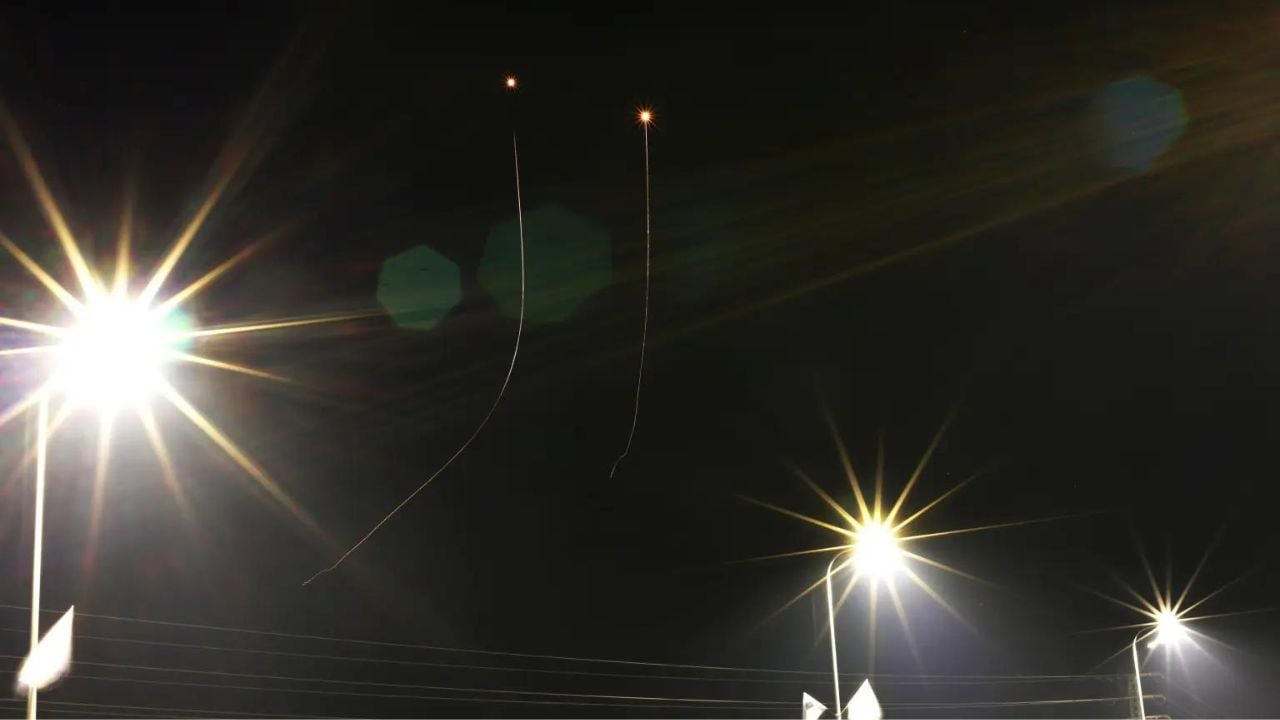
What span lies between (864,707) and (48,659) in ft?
46.2

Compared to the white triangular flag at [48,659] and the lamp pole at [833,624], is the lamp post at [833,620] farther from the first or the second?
the white triangular flag at [48,659]

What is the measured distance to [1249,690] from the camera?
50.6m

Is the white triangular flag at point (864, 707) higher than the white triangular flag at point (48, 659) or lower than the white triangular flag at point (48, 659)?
higher

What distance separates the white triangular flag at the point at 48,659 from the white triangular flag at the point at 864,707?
1366cm

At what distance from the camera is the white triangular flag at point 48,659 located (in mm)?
11484

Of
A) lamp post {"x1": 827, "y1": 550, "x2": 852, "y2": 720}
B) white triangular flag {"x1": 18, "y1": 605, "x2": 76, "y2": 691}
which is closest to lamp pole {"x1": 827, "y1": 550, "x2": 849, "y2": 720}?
lamp post {"x1": 827, "y1": 550, "x2": 852, "y2": 720}

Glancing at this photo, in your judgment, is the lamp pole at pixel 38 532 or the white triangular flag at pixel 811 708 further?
the white triangular flag at pixel 811 708

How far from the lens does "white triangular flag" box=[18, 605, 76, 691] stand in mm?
11484

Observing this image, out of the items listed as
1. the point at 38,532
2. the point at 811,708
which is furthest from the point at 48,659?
the point at 811,708

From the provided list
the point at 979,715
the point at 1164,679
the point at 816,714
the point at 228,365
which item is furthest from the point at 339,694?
the point at 1164,679

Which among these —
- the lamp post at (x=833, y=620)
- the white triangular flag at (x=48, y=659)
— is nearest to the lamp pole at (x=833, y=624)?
the lamp post at (x=833, y=620)

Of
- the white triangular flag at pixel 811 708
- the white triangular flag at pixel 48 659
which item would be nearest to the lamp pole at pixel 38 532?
the white triangular flag at pixel 48 659

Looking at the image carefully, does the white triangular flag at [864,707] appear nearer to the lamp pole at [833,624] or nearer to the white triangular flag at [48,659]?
the lamp pole at [833,624]

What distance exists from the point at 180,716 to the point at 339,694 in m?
3.19
